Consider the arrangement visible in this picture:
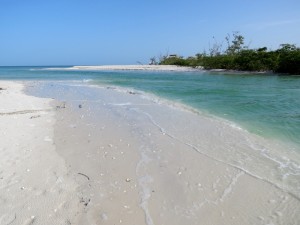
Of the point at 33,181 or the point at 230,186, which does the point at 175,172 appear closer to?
the point at 230,186

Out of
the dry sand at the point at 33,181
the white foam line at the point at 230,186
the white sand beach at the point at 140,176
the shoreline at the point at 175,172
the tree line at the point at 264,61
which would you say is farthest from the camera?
the tree line at the point at 264,61

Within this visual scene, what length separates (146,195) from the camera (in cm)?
500

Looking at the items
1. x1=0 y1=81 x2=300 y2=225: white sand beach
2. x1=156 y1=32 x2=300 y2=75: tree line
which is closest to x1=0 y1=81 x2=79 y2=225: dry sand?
x1=0 y1=81 x2=300 y2=225: white sand beach

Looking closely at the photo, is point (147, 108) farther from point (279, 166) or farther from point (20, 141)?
point (279, 166)

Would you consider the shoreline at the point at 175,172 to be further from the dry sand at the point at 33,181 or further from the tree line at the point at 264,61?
the tree line at the point at 264,61

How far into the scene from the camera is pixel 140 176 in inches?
227

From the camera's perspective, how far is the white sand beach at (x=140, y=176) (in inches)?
173

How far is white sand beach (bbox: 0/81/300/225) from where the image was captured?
14.4ft

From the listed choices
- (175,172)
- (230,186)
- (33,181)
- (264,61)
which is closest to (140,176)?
(175,172)

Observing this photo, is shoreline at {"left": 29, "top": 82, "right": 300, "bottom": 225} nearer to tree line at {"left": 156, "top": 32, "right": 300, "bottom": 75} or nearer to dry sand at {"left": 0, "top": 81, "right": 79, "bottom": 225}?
dry sand at {"left": 0, "top": 81, "right": 79, "bottom": 225}

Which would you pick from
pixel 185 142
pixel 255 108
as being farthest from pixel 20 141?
pixel 255 108

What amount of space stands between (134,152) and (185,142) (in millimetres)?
1557

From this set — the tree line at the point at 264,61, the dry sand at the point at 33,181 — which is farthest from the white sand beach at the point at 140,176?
the tree line at the point at 264,61

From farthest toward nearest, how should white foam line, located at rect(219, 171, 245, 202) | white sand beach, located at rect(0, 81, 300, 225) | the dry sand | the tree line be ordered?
the tree line
white foam line, located at rect(219, 171, 245, 202)
white sand beach, located at rect(0, 81, 300, 225)
the dry sand
